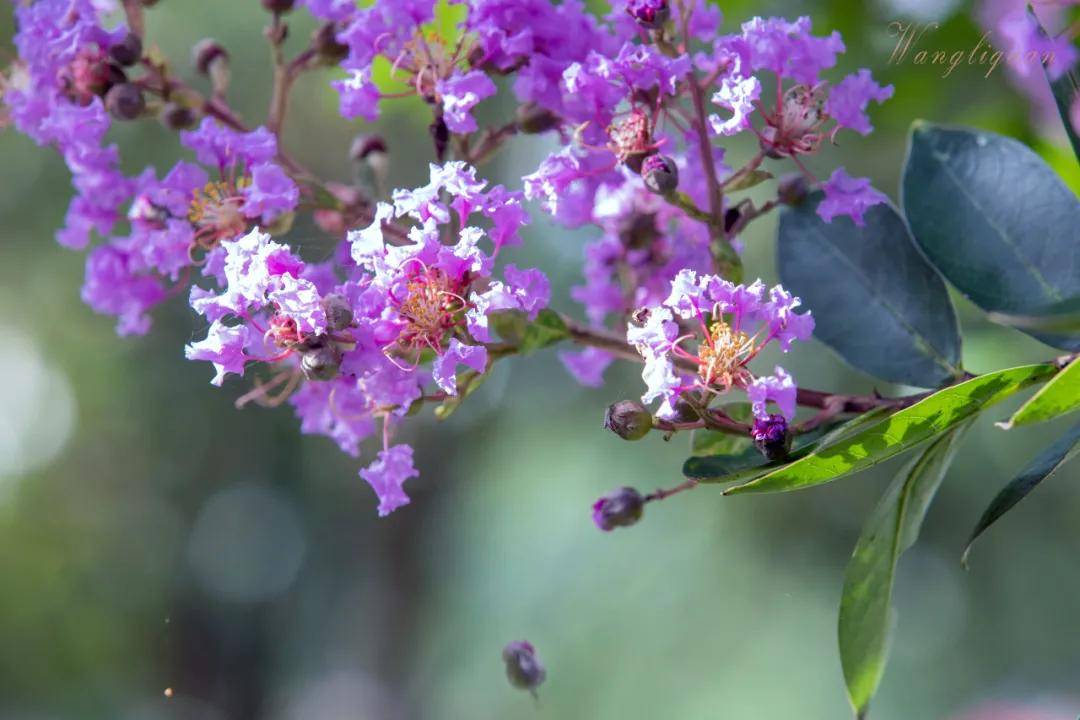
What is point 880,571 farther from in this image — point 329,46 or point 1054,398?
point 329,46

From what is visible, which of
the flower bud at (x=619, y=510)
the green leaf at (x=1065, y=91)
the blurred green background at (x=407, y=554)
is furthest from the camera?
the blurred green background at (x=407, y=554)

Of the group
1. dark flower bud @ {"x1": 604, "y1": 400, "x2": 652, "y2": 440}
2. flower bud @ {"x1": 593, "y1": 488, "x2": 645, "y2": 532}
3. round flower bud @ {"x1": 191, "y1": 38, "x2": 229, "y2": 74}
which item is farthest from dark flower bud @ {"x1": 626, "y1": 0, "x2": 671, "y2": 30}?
round flower bud @ {"x1": 191, "y1": 38, "x2": 229, "y2": 74}

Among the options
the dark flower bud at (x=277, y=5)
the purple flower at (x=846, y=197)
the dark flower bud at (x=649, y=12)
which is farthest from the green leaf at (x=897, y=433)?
the dark flower bud at (x=277, y=5)

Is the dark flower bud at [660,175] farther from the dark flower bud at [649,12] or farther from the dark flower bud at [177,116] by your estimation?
the dark flower bud at [177,116]

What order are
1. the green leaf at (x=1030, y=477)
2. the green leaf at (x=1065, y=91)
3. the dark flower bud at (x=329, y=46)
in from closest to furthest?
the green leaf at (x=1030, y=477) < the green leaf at (x=1065, y=91) < the dark flower bud at (x=329, y=46)

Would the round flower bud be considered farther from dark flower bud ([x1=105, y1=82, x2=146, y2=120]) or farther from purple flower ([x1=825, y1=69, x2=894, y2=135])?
purple flower ([x1=825, y1=69, x2=894, y2=135])

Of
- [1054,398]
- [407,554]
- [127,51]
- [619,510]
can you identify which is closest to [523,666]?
[619,510]
